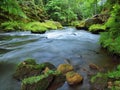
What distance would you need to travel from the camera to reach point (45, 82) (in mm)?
4957

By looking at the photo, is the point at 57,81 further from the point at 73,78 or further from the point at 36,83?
the point at 36,83

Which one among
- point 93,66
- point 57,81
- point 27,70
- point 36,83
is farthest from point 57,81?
point 93,66

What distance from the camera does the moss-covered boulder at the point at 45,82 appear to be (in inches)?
187

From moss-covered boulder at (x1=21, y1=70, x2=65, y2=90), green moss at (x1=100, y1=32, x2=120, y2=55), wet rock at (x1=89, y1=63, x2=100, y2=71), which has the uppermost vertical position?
green moss at (x1=100, y1=32, x2=120, y2=55)

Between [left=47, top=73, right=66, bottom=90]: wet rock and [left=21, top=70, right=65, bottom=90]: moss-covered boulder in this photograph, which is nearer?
[left=21, top=70, right=65, bottom=90]: moss-covered boulder

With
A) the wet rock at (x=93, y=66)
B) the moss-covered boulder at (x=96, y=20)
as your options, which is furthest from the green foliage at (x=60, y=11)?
the wet rock at (x=93, y=66)

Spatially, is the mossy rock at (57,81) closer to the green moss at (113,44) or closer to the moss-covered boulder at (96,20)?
the green moss at (113,44)

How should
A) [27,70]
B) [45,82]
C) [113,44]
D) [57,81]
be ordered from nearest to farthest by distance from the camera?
[45,82], [57,81], [27,70], [113,44]

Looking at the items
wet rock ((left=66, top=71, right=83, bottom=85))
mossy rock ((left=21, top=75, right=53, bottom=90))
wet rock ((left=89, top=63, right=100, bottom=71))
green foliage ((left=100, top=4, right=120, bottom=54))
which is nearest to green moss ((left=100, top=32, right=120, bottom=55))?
green foliage ((left=100, top=4, right=120, bottom=54))

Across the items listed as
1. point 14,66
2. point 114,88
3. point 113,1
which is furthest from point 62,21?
point 114,88

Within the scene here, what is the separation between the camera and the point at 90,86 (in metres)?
5.18

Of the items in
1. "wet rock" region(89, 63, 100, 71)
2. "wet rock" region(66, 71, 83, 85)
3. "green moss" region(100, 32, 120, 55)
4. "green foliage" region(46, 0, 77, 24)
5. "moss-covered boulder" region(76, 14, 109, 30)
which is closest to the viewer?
"wet rock" region(66, 71, 83, 85)

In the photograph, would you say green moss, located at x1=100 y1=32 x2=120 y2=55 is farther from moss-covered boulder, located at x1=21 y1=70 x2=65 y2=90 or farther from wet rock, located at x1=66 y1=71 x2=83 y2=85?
moss-covered boulder, located at x1=21 y1=70 x2=65 y2=90

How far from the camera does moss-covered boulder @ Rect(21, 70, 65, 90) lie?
475 centimetres
